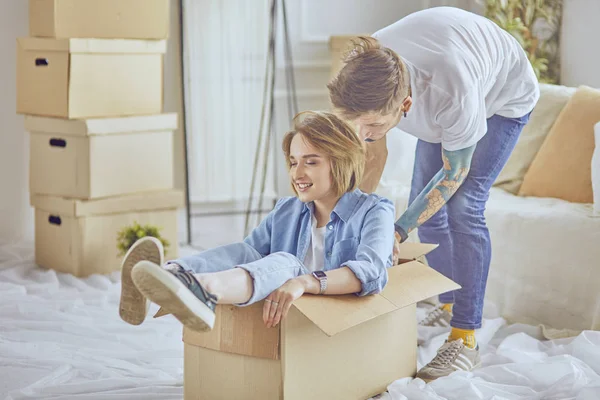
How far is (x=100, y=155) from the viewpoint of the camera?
2938mm

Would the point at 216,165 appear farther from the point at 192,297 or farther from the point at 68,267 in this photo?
the point at 192,297

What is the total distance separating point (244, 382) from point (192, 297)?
0.94 ft

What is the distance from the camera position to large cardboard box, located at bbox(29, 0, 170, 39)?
287cm

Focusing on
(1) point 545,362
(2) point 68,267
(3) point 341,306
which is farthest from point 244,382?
(2) point 68,267

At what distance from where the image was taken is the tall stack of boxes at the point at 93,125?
9.51 feet

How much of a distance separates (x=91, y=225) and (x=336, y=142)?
4.78 feet

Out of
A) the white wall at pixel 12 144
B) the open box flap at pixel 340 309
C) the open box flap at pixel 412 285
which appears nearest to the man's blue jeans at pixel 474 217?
the open box flap at pixel 412 285

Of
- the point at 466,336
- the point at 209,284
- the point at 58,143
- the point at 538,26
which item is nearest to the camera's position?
the point at 209,284

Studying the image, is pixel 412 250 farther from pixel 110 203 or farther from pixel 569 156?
pixel 110 203

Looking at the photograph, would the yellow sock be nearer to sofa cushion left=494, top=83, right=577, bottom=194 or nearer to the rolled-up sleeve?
the rolled-up sleeve

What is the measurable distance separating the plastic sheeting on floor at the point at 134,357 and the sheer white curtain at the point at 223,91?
104 centimetres

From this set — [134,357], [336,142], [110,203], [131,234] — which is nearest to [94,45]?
[110,203]

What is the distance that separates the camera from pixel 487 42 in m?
1.92

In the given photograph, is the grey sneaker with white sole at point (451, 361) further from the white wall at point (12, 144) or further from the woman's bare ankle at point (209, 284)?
the white wall at point (12, 144)
